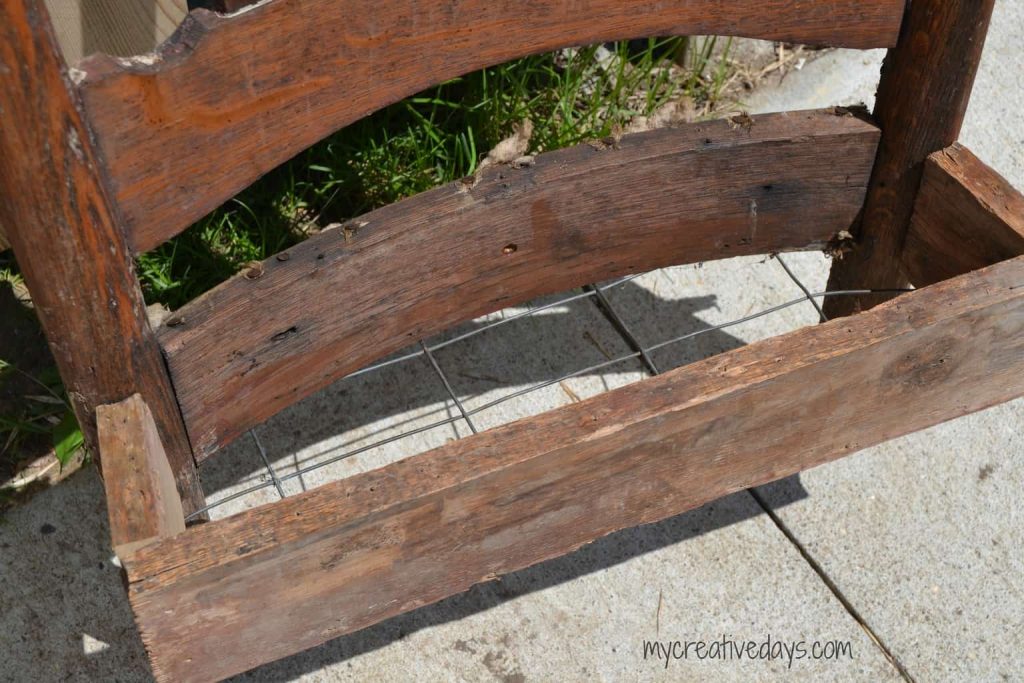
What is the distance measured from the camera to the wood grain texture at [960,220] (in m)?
1.98

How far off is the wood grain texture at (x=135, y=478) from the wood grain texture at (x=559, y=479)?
5cm

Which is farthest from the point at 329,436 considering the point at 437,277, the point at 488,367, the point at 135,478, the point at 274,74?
the point at 274,74

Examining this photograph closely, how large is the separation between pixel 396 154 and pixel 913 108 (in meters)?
1.26

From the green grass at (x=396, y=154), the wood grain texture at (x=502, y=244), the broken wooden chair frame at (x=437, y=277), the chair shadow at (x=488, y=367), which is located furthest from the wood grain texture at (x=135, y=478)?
the green grass at (x=396, y=154)

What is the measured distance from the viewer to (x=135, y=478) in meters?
1.61

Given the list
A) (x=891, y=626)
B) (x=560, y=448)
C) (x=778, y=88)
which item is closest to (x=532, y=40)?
(x=560, y=448)

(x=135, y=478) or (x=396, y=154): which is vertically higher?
(x=135, y=478)

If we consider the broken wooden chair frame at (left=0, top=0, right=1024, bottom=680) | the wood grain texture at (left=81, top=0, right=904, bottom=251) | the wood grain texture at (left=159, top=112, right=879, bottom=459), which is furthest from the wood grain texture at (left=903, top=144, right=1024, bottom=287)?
the wood grain texture at (left=81, top=0, right=904, bottom=251)

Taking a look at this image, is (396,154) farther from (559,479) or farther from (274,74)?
(559,479)

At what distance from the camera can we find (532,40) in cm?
186

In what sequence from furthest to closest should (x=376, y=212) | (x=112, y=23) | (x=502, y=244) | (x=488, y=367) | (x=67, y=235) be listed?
(x=488, y=367) < (x=112, y=23) < (x=502, y=244) < (x=376, y=212) < (x=67, y=235)

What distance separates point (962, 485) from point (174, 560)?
5.42ft

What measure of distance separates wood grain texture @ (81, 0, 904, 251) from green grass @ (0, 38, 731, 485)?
96cm

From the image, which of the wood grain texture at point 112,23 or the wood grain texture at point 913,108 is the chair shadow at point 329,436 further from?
the wood grain texture at point 112,23
